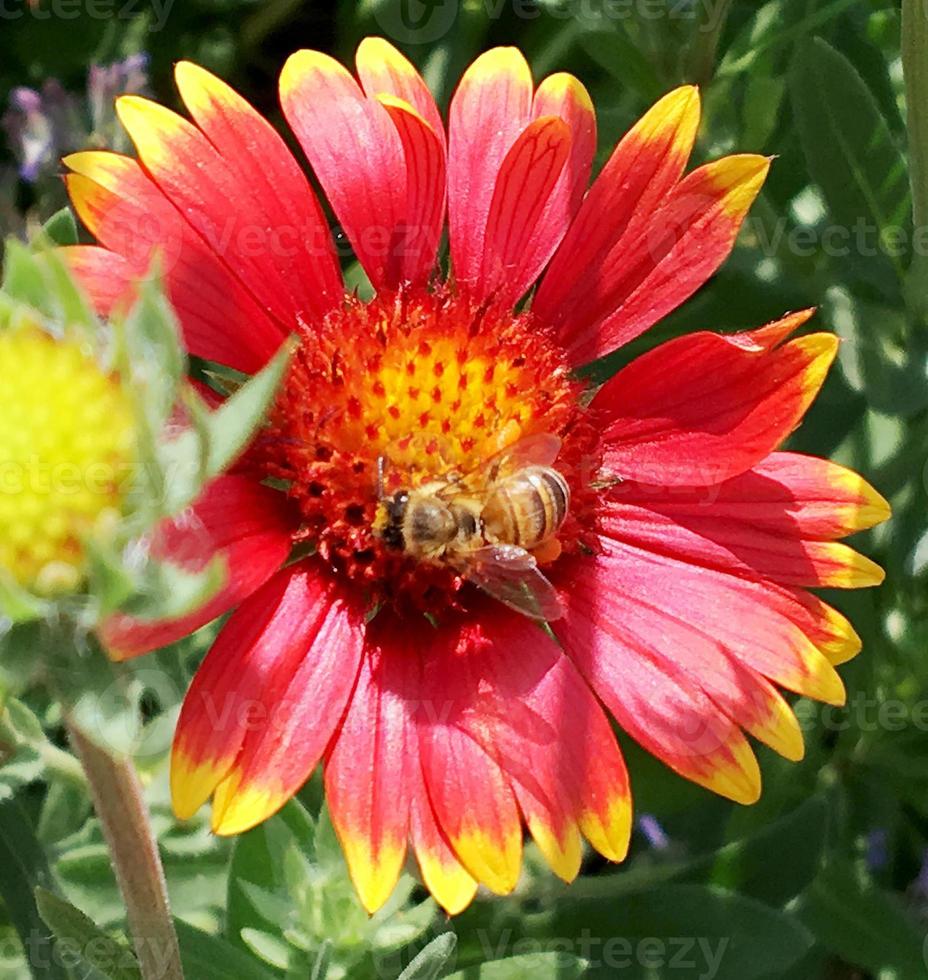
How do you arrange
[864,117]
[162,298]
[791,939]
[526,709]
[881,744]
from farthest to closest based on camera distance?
[881,744], [864,117], [791,939], [526,709], [162,298]

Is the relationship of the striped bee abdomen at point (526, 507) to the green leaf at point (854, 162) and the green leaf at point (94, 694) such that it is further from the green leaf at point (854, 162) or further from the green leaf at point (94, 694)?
the green leaf at point (854, 162)

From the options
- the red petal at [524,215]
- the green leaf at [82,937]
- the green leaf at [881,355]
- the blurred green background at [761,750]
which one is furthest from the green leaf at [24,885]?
the green leaf at [881,355]

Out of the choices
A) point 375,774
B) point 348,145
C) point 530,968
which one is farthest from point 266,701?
point 348,145

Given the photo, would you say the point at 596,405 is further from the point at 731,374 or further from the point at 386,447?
the point at 386,447

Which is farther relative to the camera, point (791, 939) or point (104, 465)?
point (791, 939)

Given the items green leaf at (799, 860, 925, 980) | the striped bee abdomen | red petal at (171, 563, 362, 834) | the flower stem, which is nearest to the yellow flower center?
the flower stem

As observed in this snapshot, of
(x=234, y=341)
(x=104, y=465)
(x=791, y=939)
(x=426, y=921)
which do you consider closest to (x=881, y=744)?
(x=791, y=939)
